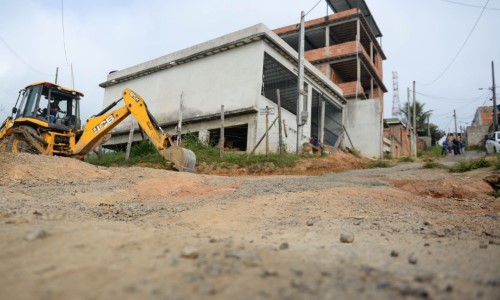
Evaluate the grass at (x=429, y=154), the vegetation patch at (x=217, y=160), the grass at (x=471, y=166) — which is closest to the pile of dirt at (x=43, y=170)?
the vegetation patch at (x=217, y=160)

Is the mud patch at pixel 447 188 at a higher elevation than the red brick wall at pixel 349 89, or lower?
lower

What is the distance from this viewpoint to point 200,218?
4.22m

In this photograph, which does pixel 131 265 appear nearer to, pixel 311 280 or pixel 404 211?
pixel 311 280

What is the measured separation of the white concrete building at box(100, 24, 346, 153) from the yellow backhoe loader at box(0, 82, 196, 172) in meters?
4.84

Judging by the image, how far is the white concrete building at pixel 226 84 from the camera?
46.7 feet

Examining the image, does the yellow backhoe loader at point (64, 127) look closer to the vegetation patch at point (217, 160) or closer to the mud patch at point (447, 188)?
the vegetation patch at point (217, 160)

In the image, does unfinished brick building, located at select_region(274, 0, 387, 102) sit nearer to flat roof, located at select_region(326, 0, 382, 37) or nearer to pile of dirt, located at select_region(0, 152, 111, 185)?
flat roof, located at select_region(326, 0, 382, 37)

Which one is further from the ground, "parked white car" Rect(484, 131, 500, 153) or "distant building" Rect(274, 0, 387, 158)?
"distant building" Rect(274, 0, 387, 158)

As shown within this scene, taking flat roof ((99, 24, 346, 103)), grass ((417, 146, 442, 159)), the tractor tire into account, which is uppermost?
flat roof ((99, 24, 346, 103))

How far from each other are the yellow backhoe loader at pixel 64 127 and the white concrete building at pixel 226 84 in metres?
4.84

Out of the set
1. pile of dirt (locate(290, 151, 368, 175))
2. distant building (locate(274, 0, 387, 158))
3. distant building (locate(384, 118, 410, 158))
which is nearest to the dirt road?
pile of dirt (locate(290, 151, 368, 175))

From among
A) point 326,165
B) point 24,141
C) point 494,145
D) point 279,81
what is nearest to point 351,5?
point 279,81

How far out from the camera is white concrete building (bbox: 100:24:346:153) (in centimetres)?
1423

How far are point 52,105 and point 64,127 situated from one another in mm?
984
